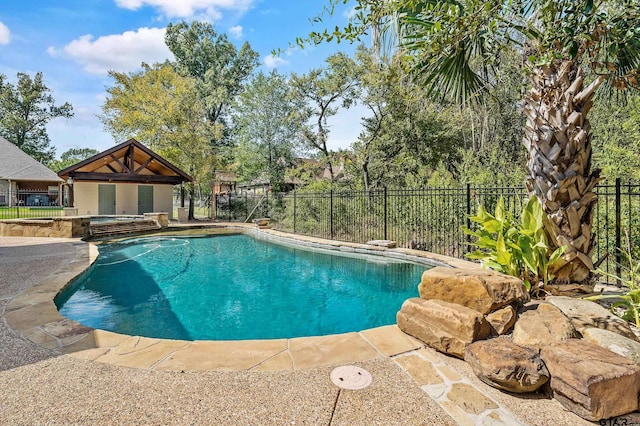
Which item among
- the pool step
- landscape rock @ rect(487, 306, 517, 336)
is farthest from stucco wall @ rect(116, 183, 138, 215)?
landscape rock @ rect(487, 306, 517, 336)

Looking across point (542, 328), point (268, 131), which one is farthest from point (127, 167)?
point (542, 328)

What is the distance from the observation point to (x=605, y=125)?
1156 cm

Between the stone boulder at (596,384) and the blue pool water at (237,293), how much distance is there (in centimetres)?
288

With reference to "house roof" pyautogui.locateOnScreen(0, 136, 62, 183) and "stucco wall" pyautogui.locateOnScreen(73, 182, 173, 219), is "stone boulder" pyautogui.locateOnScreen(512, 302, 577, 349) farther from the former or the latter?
"house roof" pyautogui.locateOnScreen(0, 136, 62, 183)

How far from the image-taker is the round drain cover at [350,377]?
2338mm

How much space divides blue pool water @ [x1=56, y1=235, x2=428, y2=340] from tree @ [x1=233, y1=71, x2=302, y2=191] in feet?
38.1

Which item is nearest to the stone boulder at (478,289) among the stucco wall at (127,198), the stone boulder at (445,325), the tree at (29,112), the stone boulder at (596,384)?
the stone boulder at (445,325)

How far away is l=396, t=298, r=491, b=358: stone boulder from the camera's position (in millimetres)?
2746

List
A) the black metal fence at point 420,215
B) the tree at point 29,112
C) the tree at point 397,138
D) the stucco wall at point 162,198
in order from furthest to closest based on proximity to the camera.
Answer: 1. the tree at point 29,112
2. the stucco wall at point 162,198
3. the tree at point 397,138
4. the black metal fence at point 420,215

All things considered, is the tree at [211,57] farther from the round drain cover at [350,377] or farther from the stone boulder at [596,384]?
the stone boulder at [596,384]

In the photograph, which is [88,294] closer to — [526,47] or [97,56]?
[526,47]

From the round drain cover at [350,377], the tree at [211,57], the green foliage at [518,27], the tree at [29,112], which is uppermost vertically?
the tree at [211,57]

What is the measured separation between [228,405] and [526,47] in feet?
15.8

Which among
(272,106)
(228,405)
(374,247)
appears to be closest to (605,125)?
(374,247)
